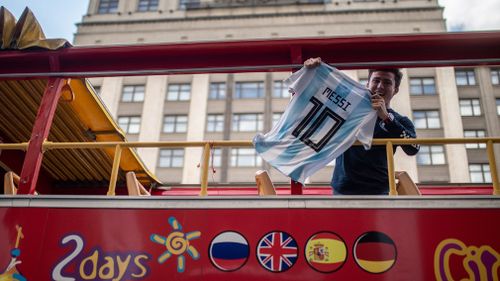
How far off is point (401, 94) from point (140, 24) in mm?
23878

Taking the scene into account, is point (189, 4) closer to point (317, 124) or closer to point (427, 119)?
point (427, 119)

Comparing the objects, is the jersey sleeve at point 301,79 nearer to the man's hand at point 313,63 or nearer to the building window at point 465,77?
the man's hand at point 313,63

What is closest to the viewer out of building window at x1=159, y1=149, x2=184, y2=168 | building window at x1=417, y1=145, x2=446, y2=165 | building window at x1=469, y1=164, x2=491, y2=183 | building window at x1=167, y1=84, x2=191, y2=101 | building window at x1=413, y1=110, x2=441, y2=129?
Answer: building window at x1=469, y1=164, x2=491, y2=183

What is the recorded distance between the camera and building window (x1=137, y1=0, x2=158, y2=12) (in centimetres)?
4109

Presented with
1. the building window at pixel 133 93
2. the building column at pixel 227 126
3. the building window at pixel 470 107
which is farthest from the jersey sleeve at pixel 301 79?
the building window at pixel 133 93

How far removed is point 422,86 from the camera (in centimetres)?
3152

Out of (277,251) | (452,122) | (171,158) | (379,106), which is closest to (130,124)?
(171,158)

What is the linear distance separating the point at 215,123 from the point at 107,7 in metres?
19.3

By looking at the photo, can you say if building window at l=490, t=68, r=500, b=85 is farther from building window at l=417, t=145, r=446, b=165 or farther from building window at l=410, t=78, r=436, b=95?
building window at l=417, t=145, r=446, b=165

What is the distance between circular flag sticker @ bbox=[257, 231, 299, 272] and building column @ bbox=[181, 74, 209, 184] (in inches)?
999

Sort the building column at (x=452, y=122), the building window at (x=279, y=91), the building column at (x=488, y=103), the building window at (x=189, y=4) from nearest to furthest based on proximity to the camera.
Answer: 1. the building column at (x=452, y=122)
2. the building column at (x=488, y=103)
3. the building window at (x=279, y=91)
4. the building window at (x=189, y=4)

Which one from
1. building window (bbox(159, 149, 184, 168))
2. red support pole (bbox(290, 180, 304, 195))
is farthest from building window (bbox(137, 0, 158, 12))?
red support pole (bbox(290, 180, 304, 195))

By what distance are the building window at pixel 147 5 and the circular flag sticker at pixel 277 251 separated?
40.4 m

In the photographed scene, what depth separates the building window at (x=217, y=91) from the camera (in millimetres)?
33000
